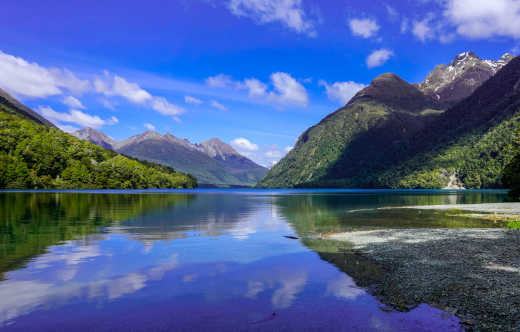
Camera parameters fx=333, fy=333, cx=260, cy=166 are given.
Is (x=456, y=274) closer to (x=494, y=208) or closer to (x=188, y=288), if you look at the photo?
(x=188, y=288)

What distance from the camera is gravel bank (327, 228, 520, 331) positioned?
14.1m

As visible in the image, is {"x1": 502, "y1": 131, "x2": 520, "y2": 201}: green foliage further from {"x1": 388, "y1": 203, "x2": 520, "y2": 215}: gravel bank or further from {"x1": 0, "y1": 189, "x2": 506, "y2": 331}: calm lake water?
{"x1": 0, "y1": 189, "x2": 506, "y2": 331}: calm lake water

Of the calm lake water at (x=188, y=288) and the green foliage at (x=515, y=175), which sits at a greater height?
the green foliage at (x=515, y=175)

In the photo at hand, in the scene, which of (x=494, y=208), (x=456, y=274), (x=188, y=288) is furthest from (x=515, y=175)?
(x=188, y=288)

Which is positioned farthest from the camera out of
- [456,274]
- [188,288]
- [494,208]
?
[494,208]

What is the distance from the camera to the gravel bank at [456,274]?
46.1 feet

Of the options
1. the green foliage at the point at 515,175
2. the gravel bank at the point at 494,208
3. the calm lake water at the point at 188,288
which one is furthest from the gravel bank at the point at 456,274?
the green foliage at the point at 515,175

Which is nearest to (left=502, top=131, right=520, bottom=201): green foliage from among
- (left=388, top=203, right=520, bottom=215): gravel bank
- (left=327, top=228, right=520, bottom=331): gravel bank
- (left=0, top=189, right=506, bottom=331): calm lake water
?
(left=388, top=203, right=520, bottom=215): gravel bank

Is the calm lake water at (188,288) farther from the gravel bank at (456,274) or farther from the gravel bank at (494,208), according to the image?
the gravel bank at (494,208)

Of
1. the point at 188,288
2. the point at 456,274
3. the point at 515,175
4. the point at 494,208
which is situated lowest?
the point at 494,208

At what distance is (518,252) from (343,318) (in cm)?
1894

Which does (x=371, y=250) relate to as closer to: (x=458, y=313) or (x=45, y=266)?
(x=458, y=313)

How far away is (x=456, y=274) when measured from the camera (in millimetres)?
19672

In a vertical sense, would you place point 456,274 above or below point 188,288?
above
